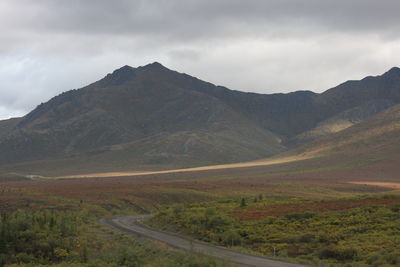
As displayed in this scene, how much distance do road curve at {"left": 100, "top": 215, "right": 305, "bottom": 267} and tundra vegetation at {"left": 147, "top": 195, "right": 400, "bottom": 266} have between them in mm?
1642

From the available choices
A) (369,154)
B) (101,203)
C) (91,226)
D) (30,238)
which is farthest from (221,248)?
(369,154)

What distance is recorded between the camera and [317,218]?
45.1 meters

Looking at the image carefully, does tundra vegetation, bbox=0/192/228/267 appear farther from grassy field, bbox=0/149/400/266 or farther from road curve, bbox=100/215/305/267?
road curve, bbox=100/215/305/267

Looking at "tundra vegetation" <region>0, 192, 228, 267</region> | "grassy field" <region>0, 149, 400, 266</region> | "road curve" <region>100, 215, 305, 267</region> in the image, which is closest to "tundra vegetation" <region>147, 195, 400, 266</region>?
"grassy field" <region>0, 149, 400, 266</region>

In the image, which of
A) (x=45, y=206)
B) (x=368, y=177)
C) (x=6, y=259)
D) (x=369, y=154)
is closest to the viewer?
(x=6, y=259)

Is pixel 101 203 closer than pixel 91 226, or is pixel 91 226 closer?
→ pixel 91 226

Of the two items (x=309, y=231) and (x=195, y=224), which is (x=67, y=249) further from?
(x=309, y=231)

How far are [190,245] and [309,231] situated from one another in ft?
29.7

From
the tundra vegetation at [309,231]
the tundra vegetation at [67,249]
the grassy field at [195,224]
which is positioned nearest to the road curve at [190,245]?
the tundra vegetation at [309,231]

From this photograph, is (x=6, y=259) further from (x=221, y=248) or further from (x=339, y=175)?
(x=339, y=175)

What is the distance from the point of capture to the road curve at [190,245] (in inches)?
1124

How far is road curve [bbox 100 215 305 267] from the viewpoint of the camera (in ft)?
93.7

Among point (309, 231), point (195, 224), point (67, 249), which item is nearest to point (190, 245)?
point (67, 249)

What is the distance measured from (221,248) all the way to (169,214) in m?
18.7
